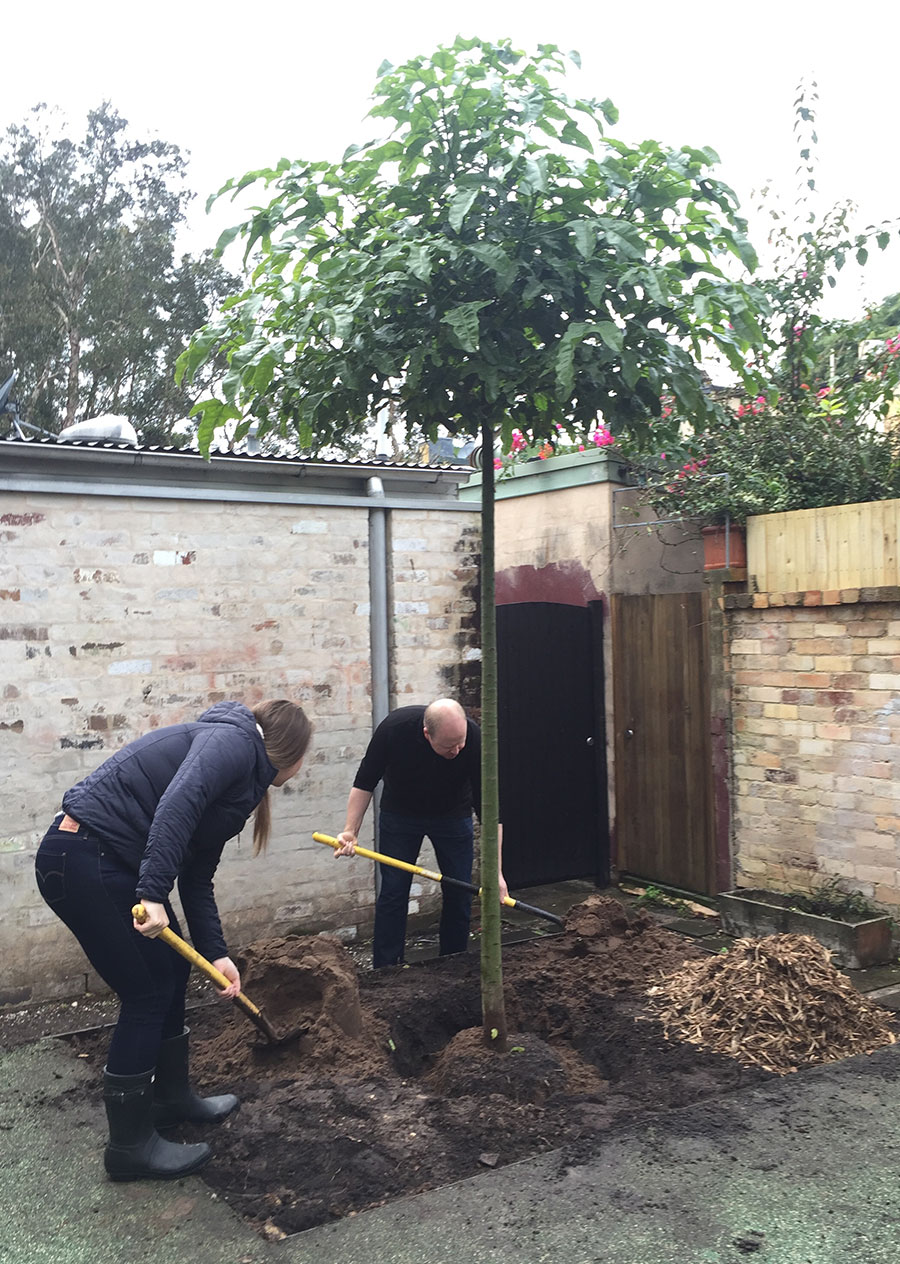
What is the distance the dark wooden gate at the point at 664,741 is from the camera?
23.0 feet

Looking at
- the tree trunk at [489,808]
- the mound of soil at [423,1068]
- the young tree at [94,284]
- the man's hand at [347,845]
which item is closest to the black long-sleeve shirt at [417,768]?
the man's hand at [347,845]

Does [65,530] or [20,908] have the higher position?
[65,530]

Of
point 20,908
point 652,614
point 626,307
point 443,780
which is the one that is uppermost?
point 626,307

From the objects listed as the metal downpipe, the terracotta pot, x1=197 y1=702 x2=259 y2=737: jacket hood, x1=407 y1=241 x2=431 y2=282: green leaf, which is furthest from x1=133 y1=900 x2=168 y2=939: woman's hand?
the terracotta pot

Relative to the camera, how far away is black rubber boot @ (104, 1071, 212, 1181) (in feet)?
11.5

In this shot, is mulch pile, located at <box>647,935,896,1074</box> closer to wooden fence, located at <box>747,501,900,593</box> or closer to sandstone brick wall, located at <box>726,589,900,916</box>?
sandstone brick wall, located at <box>726,589,900,916</box>

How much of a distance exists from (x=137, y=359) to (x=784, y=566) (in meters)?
18.7

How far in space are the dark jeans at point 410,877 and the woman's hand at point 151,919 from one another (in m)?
2.22

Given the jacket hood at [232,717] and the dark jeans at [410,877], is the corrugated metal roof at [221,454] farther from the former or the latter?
the dark jeans at [410,877]

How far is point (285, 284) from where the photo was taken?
3.93 m

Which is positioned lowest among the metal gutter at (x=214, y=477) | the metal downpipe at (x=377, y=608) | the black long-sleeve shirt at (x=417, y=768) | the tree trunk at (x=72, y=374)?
the black long-sleeve shirt at (x=417, y=768)

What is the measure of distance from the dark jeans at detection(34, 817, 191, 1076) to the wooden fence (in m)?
4.33

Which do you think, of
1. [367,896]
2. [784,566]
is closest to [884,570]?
[784,566]

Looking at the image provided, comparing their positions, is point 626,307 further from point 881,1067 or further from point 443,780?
point 881,1067
